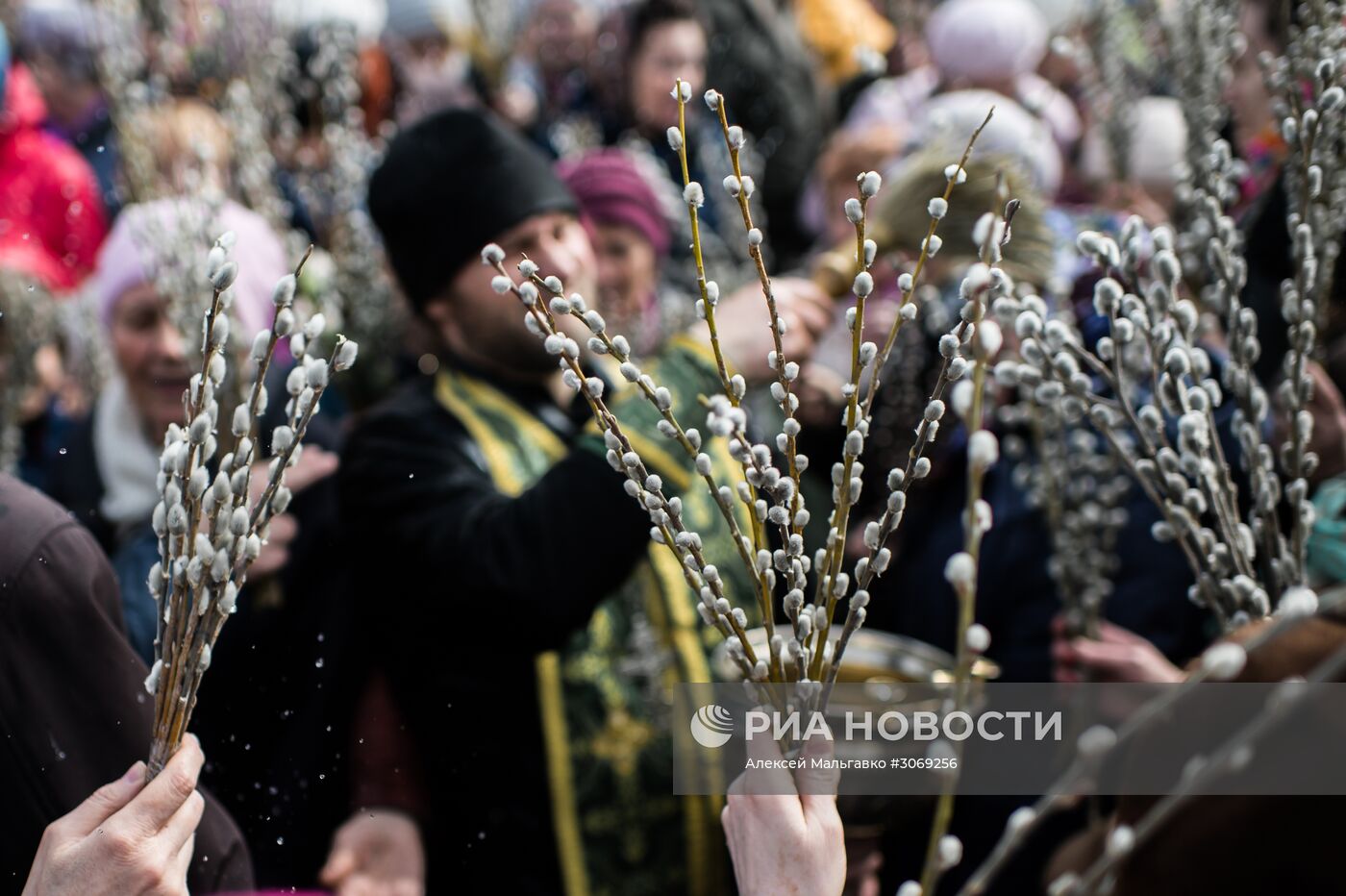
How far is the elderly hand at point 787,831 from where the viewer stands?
0.96 meters

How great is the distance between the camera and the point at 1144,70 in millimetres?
3482

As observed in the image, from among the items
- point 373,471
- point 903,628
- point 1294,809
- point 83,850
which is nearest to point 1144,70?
point 903,628

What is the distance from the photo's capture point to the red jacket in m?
3.30

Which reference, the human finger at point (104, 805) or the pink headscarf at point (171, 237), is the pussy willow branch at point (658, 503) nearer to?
the human finger at point (104, 805)

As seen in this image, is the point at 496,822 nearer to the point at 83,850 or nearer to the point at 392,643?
the point at 392,643

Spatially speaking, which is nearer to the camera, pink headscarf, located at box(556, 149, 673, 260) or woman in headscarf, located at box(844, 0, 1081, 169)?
pink headscarf, located at box(556, 149, 673, 260)

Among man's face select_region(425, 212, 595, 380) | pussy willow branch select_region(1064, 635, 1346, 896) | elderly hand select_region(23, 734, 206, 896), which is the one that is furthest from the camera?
man's face select_region(425, 212, 595, 380)

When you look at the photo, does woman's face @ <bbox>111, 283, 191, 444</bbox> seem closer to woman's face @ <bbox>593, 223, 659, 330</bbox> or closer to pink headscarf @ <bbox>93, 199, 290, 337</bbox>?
pink headscarf @ <bbox>93, 199, 290, 337</bbox>

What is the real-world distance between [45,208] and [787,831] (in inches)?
131

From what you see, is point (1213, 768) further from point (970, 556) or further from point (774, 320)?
point (774, 320)

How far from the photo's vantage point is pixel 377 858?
1.79 meters

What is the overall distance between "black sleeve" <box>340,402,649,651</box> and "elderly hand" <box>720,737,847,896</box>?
0.66 m

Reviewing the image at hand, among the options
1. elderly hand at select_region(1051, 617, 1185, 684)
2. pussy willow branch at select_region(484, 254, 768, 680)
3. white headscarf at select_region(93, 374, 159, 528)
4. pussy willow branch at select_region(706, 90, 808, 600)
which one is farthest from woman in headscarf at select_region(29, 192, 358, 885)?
elderly hand at select_region(1051, 617, 1185, 684)

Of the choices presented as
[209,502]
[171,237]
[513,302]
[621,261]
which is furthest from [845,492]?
[621,261]
